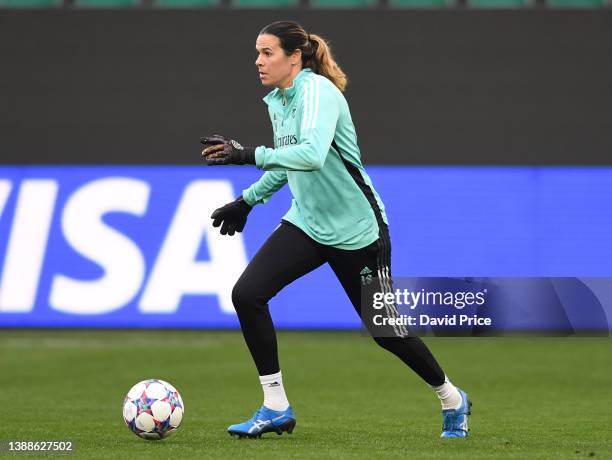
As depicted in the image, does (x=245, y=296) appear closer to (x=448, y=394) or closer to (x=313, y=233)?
(x=313, y=233)

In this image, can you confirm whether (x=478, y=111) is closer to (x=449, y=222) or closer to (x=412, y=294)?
(x=449, y=222)

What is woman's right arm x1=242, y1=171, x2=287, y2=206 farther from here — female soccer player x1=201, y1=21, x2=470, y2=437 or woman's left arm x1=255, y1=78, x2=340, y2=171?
woman's left arm x1=255, y1=78, x2=340, y2=171

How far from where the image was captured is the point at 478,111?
572 inches

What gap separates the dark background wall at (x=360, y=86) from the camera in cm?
1451

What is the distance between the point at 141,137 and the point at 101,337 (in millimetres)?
2464

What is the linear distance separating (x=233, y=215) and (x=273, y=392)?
0.97 metres

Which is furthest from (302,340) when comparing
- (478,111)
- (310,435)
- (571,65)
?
(310,435)

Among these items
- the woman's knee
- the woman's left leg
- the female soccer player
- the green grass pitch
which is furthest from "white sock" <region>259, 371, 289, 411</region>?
the woman's left leg

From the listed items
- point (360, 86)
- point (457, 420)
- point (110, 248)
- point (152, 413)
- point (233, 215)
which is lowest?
point (457, 420)

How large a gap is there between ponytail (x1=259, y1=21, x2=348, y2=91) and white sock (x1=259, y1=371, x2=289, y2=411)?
1.38 m

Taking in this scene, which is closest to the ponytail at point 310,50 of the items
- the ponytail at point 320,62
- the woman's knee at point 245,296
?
the ponytail at point 320,62

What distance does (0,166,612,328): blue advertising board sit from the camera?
42.5ft

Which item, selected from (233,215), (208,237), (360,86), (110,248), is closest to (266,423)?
(233,215)

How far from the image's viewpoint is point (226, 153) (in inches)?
220
